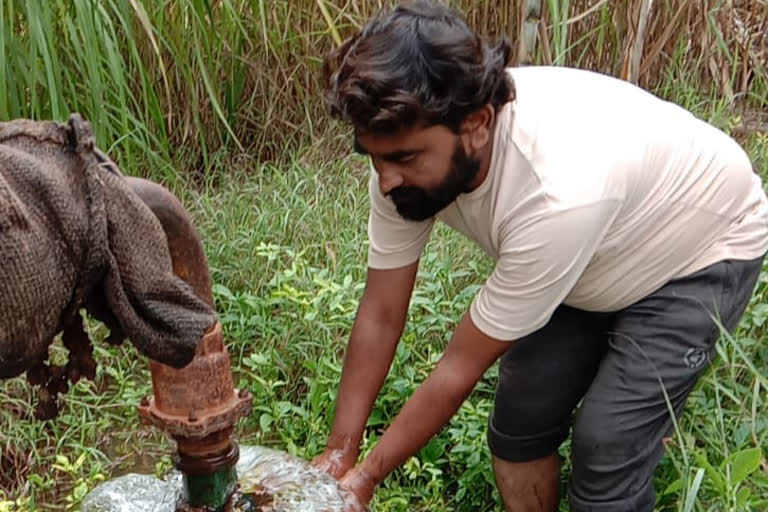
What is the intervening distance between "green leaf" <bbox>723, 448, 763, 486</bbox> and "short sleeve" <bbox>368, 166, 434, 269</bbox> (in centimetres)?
80

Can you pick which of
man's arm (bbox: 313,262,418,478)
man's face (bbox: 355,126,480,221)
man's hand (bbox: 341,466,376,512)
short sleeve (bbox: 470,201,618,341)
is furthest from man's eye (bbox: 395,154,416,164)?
man's hand (bbox: 341,466,376,512)

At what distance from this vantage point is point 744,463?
72.1 inches

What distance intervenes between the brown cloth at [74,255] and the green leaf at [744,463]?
115cm

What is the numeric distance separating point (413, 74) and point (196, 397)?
2.39 feet

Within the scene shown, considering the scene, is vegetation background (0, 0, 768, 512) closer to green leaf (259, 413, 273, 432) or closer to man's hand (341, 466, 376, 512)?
green leaf (259, 413, 273, 432)

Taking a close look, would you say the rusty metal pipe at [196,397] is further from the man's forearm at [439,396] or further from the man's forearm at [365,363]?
the man's forearm at [365,363]

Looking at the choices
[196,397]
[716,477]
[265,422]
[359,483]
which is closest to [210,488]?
[196,397]

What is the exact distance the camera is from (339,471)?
212 centimetres

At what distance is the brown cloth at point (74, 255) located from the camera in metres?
1.00

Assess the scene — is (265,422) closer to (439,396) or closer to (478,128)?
(439,396)

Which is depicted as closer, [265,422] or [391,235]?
[391,235]

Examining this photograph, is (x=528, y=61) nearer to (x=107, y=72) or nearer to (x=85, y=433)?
(x=107, y=72)

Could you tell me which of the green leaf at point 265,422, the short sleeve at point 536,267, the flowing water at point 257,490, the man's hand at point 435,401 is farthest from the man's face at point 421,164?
the green leaf at point 265,422

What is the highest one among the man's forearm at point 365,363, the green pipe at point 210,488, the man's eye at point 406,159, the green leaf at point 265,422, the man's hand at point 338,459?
the man's eye at point 406,159
